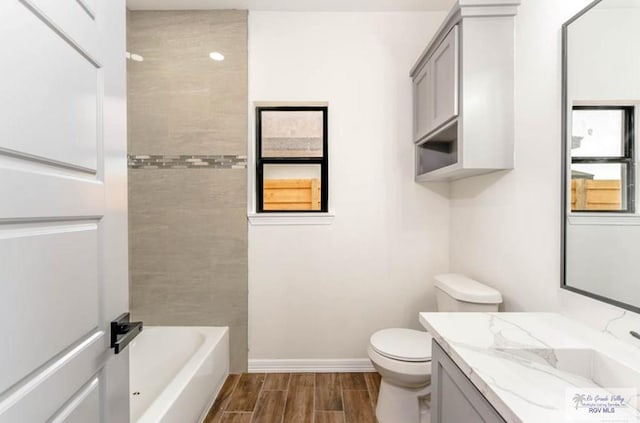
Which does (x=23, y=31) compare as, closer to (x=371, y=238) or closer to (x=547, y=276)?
(x=547, y=276)

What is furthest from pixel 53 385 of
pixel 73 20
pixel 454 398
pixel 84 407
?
pixel 454 398

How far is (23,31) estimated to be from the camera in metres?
0.56

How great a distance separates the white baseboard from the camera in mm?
2359

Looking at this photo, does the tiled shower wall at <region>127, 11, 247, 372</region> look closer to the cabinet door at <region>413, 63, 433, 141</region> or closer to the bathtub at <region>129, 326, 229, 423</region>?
the bathtub at <region>129, 326, 229, 423</region>

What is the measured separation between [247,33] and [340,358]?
253cm

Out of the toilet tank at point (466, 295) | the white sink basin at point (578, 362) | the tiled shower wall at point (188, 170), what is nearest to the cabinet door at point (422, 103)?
the toilet tank at point (466, 295)

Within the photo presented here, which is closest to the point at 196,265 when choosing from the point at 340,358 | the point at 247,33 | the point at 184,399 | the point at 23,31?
the point at 184,399

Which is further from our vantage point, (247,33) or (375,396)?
(247,33)

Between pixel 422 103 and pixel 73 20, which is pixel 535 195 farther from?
pixel 73 20

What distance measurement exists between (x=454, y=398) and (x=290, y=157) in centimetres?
189

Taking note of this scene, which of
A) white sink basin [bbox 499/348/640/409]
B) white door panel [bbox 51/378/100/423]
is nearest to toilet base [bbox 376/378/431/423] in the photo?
white sink basin [bbox 499/348/640/409]

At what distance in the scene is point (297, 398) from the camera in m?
2.04

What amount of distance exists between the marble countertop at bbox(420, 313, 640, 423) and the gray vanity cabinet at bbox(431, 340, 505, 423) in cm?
4

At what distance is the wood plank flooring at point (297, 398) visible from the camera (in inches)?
73.7
